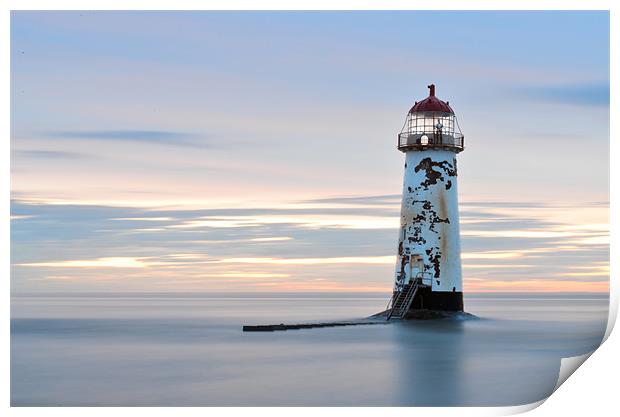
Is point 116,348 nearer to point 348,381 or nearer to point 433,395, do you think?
point 348,381

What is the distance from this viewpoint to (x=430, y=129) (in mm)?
23766

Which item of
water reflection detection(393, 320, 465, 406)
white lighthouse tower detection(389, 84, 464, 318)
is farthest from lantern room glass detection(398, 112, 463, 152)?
water reflection detection(393, 320, 465, 406)

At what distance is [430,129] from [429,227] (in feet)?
8.29

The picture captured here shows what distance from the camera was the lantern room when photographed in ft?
77.2

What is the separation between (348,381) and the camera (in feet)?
56.5

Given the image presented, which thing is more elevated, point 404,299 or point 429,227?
point 429,227

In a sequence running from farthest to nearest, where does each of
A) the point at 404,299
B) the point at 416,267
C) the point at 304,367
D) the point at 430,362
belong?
the point at 404,299
the point at 416,267
the point at 430,362
the point at 304,367

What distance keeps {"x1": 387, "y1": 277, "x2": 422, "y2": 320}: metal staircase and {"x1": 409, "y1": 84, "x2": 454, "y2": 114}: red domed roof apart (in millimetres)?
4344

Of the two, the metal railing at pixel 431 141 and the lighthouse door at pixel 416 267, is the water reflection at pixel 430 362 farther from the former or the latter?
the metal railing at pixel 431 141

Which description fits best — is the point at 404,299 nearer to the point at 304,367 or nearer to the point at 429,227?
the point at 429,227

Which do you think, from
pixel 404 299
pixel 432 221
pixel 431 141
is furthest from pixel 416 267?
pixel 431 141

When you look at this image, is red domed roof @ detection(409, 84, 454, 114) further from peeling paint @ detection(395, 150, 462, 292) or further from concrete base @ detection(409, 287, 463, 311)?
concrete base @ detection(409, 287, 463, 311)

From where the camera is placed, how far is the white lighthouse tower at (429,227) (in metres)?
23.2
